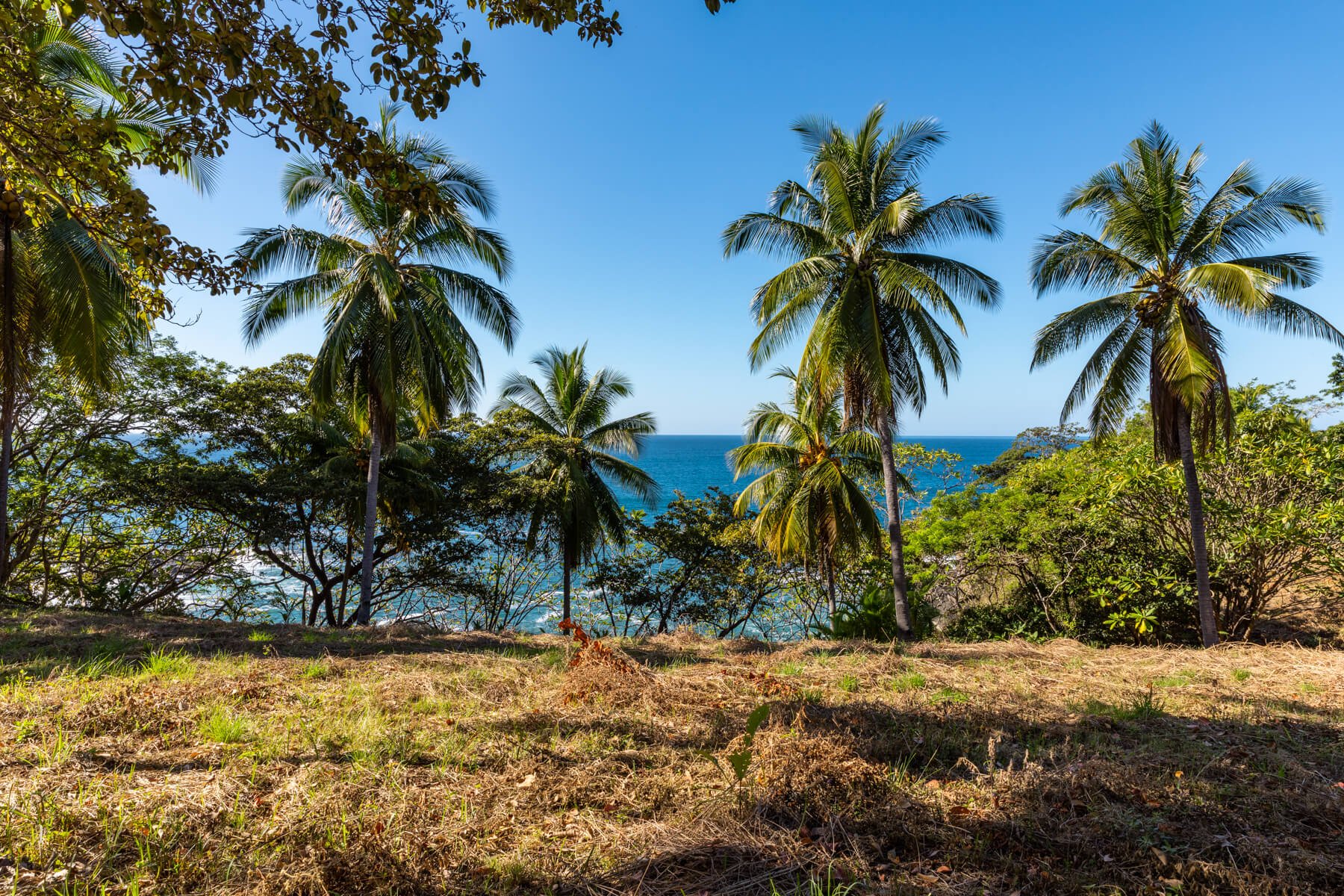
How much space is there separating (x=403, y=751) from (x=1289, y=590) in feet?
50.9

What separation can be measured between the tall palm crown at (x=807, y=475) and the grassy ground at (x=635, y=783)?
23.6ft

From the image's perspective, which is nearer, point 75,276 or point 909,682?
point 909,682

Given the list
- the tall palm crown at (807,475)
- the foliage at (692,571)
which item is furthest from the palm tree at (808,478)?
the foliage at (692,571)

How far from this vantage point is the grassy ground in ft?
8.12

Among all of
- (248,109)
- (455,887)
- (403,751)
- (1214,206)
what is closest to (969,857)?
(455,887)

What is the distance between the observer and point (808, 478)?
13.1m

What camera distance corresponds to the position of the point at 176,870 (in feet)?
7.73

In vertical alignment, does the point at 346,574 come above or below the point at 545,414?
below

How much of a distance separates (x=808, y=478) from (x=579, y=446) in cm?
713

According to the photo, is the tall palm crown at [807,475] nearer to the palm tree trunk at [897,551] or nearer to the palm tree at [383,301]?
the palm tree trunk at [897,551]

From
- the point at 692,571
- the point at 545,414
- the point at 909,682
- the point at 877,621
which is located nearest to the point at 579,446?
the point at 545,414

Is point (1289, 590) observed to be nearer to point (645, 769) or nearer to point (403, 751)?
point (645, 769)

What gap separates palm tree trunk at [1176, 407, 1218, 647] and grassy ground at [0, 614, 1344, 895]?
4.46 m

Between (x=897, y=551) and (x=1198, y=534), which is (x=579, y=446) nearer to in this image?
(x=897, y=551)
